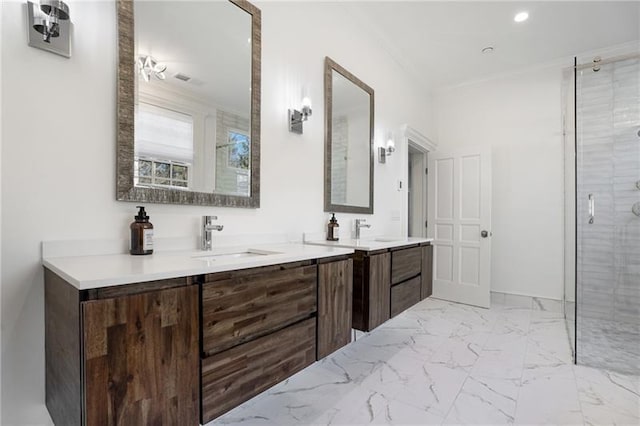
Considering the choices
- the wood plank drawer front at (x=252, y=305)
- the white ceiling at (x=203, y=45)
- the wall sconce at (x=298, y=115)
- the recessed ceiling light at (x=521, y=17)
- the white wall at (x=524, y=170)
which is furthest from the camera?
the white wall at (x=524, y=170)

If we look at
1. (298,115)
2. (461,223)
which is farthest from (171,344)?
(461,223)

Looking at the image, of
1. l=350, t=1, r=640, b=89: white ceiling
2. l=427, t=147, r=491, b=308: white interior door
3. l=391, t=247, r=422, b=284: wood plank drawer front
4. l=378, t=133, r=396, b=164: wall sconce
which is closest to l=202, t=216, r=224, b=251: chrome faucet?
l=391, t=247, r=422, b=284: wood plank drawer front

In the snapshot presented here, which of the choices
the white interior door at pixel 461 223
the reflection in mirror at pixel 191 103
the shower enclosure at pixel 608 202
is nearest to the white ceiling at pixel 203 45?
the reflection in mirror at pixel 191 103

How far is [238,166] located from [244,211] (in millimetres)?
261

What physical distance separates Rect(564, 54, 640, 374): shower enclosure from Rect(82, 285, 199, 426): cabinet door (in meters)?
3.18

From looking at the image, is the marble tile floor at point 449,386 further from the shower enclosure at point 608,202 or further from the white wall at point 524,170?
the white wall at point 524,170

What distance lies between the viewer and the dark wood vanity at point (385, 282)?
190cm

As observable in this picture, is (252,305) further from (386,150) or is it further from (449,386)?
(386,150)

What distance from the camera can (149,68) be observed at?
1.40 metres

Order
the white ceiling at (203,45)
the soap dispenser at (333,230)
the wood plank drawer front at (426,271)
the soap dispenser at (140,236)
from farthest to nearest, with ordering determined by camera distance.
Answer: the wood plank drawer front at (426,271), the soap dispenser at (333,230), the white ceiling at (203,45), the soap dispenser at (140,236)

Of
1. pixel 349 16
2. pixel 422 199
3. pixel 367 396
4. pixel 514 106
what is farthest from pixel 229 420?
pixel 514 106

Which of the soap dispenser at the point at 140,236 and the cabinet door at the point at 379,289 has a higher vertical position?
the soap dispenser at the point at 140,236

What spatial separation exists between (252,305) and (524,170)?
3.86 metres

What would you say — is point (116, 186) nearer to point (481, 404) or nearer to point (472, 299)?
point (481, 404)
